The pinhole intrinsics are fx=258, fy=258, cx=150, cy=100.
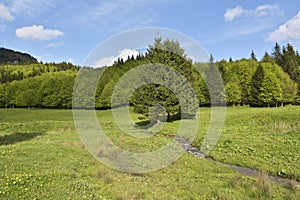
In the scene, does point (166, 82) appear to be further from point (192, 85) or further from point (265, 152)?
point (265, 152)

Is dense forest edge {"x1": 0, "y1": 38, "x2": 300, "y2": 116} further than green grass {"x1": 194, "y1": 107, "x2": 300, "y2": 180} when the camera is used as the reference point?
Yes

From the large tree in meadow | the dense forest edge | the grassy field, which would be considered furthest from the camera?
the dense forest edge

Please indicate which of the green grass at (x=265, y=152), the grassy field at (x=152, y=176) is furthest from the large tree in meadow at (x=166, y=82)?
the grassy field at (x=152, y=176)

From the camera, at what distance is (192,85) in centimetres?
4441

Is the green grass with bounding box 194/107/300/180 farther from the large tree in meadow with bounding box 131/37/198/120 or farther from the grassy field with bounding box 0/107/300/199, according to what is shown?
the large tree in meadow with bounding box 131/37/198/120

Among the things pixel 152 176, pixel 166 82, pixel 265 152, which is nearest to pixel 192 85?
pixel 166 82

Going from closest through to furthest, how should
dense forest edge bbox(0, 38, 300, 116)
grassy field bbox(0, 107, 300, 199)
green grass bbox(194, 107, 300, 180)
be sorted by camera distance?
grassy field bbox(0, 107, 300, 199)
green grass bbox(194, 107, 300, 180)
dense forest edge bbox(0, 38, 300, 116)

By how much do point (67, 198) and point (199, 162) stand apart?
11.2 meters

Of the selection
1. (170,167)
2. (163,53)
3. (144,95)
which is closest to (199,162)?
(170,167)

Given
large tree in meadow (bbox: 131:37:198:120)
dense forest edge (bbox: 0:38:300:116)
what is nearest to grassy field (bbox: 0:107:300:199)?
dense forest edge (bbox: 0:38:300:116)

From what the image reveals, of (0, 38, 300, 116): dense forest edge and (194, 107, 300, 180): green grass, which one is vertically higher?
(0, 38, 300, 116): dense forest edge

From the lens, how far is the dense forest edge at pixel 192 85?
41.2 m

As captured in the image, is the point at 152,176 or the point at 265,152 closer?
the point at 152,176

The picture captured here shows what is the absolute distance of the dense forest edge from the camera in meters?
41.2
